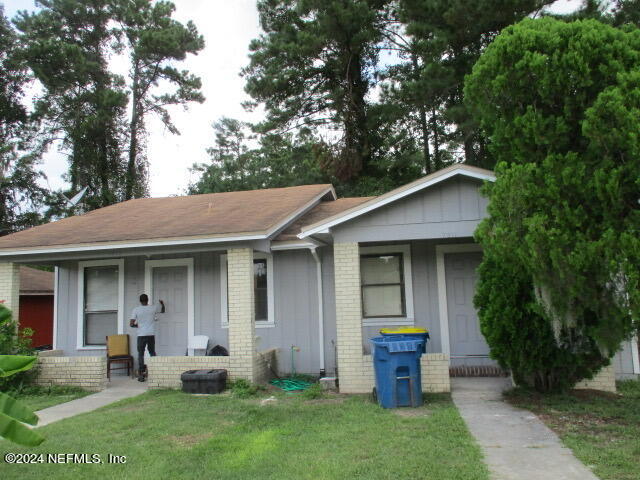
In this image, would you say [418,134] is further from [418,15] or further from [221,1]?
[221,1]

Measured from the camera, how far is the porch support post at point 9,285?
36.4ft

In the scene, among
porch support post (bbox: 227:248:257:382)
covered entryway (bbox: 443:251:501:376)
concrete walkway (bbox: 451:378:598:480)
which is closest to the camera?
concrete walkway (bbox: 451:378:598:480)

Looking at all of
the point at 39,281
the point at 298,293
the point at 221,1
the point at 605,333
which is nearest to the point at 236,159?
the point at 221,1

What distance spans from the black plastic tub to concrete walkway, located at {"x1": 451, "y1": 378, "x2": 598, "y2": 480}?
391 centimetres

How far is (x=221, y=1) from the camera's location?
2167cm

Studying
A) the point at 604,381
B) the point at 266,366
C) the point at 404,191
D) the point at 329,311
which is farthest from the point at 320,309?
the point at 604,381

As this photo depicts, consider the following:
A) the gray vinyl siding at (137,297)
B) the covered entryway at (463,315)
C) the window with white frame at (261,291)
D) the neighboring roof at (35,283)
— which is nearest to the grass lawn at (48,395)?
the gray vinyl siding at (137,297)

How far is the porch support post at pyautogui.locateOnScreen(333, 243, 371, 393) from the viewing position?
8.88 meters

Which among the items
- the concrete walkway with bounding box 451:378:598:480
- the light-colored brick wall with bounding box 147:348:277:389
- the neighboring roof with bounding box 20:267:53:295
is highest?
the neighboring roof with bounding box 20:267:53:295

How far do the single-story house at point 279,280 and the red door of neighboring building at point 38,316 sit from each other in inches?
306

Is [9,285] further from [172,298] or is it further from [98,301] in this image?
[172,298]

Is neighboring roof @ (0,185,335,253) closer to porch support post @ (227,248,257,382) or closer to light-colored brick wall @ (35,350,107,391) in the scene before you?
porch support post @ (227,248,257,382)

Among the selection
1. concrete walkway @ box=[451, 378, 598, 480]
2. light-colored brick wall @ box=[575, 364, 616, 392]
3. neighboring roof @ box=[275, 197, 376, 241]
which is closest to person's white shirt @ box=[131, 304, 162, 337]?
neighboring roof @ box=[275, 197, 376, 241]

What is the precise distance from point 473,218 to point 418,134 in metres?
17.2
